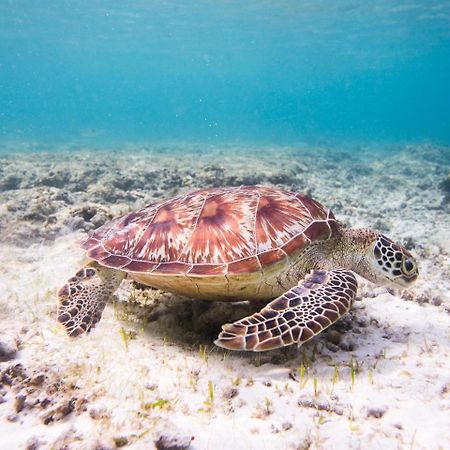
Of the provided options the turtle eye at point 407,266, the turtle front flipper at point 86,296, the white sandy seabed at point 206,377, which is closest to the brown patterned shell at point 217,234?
the turtle front flipper at point 86,296

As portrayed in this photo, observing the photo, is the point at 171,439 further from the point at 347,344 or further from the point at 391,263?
the point at 391,263

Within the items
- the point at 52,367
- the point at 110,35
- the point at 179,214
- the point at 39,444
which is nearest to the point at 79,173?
the point at 179,214

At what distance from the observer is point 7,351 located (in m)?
2.64

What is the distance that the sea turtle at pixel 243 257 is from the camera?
3105 millimetres

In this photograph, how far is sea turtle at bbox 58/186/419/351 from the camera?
10.2ft

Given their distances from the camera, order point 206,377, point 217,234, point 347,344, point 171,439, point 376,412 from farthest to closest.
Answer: point 217,234 → point 347,344 → point 206,377 → point 376,412 → point 171,439

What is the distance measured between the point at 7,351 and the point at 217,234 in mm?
2052

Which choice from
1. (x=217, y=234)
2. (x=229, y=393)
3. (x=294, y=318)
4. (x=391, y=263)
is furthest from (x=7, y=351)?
(x=391, y=263)

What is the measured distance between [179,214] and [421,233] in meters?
6.09

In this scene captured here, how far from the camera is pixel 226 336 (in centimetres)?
255

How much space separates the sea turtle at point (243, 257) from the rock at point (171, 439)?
0.97 metres

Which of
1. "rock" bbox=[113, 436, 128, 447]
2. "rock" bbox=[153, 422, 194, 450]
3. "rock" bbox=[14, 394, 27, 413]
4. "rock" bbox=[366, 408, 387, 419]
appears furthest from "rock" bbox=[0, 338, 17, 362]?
"rock" bbox=[366, 408, 387, 419]

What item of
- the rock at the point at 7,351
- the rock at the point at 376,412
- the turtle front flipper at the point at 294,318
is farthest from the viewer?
the rock at the point at 7,351

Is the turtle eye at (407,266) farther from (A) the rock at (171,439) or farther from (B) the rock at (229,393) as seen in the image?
(A) the rock at (171,439)
